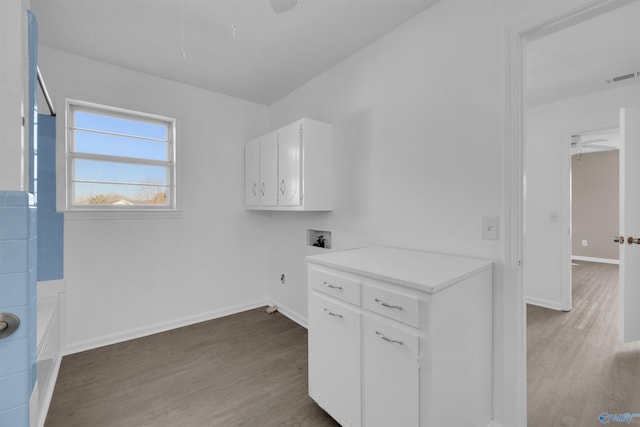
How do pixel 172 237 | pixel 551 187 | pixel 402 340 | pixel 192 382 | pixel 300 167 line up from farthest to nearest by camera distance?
pixel 551 187 → pixel 172 237 → pixel 300 167 → pixel 192 382 → pixel 402 340

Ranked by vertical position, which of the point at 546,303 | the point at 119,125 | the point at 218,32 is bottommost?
the point at 546,303

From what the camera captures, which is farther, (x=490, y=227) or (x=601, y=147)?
(x=601, y=147)

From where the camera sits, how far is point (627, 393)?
184 cm

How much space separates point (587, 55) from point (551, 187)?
1.58 meters

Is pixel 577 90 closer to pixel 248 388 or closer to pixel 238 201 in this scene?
pixel 238 201

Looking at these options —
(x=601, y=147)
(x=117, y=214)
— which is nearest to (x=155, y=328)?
(x=117, y=214)

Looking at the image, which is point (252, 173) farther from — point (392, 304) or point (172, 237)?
point (392, 304)

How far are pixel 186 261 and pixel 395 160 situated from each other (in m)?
2.41

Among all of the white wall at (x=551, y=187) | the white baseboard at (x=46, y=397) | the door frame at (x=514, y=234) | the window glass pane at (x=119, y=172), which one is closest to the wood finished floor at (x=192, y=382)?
the white baseboard at (x=46, y=397)

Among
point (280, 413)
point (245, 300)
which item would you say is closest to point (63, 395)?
point (280, 413)

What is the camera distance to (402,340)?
4.11 feet

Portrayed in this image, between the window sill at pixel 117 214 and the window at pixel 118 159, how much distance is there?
2.0 inches

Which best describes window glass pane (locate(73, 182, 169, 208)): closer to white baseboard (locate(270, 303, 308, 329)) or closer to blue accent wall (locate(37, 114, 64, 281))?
blue accent wall (locate(37, 114, 64, 281))

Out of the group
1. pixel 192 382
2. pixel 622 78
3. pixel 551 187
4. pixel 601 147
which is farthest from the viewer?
pixel 601 147
